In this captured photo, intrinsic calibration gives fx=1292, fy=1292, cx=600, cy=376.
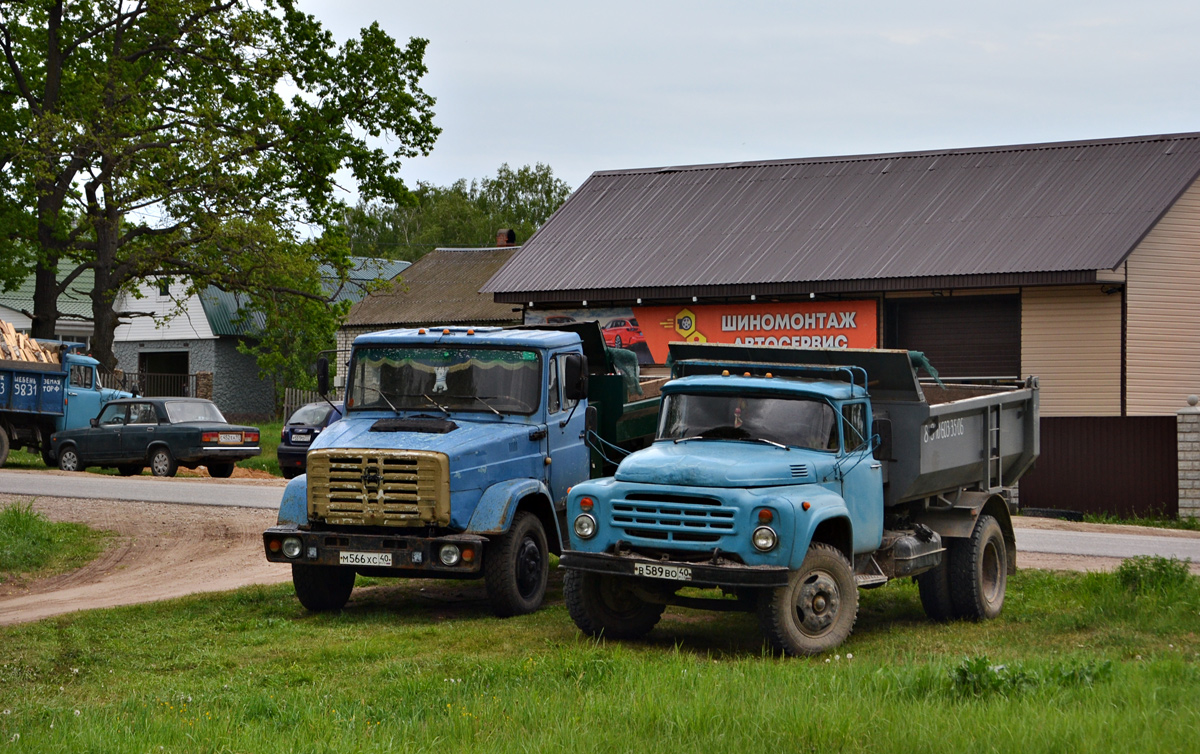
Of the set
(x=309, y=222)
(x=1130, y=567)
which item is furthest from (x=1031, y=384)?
(x=309, y=222)

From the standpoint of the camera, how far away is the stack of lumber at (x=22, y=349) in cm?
2695

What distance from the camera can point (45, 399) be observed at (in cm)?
2745

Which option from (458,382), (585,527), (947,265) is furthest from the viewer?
(947,265)

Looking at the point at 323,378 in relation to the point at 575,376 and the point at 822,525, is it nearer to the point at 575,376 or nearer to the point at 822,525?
the point at 575,376

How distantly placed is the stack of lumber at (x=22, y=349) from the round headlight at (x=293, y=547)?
1880 cm

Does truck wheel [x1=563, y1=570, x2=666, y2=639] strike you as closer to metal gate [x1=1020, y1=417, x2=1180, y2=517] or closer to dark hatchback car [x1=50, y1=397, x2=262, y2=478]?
metal gate [x1=1020, y1=417, x2=1180, y2=517]

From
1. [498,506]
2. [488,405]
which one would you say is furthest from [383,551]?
[488,405]

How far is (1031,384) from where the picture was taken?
12.3m

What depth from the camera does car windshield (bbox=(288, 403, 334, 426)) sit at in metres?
25.9

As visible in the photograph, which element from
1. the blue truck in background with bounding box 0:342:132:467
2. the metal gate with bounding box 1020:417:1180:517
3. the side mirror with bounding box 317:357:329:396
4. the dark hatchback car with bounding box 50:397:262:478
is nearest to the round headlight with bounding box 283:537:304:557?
the side mirror with bounding box 317:357:329:396

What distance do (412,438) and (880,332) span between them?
16381 millimetres

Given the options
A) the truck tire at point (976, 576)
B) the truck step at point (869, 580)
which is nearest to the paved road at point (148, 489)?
the truck tire at point (976, 576)

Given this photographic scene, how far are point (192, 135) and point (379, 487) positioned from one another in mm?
20412

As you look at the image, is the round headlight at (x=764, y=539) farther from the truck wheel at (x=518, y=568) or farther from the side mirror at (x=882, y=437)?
the truck wheel at (x=518, y=568)
